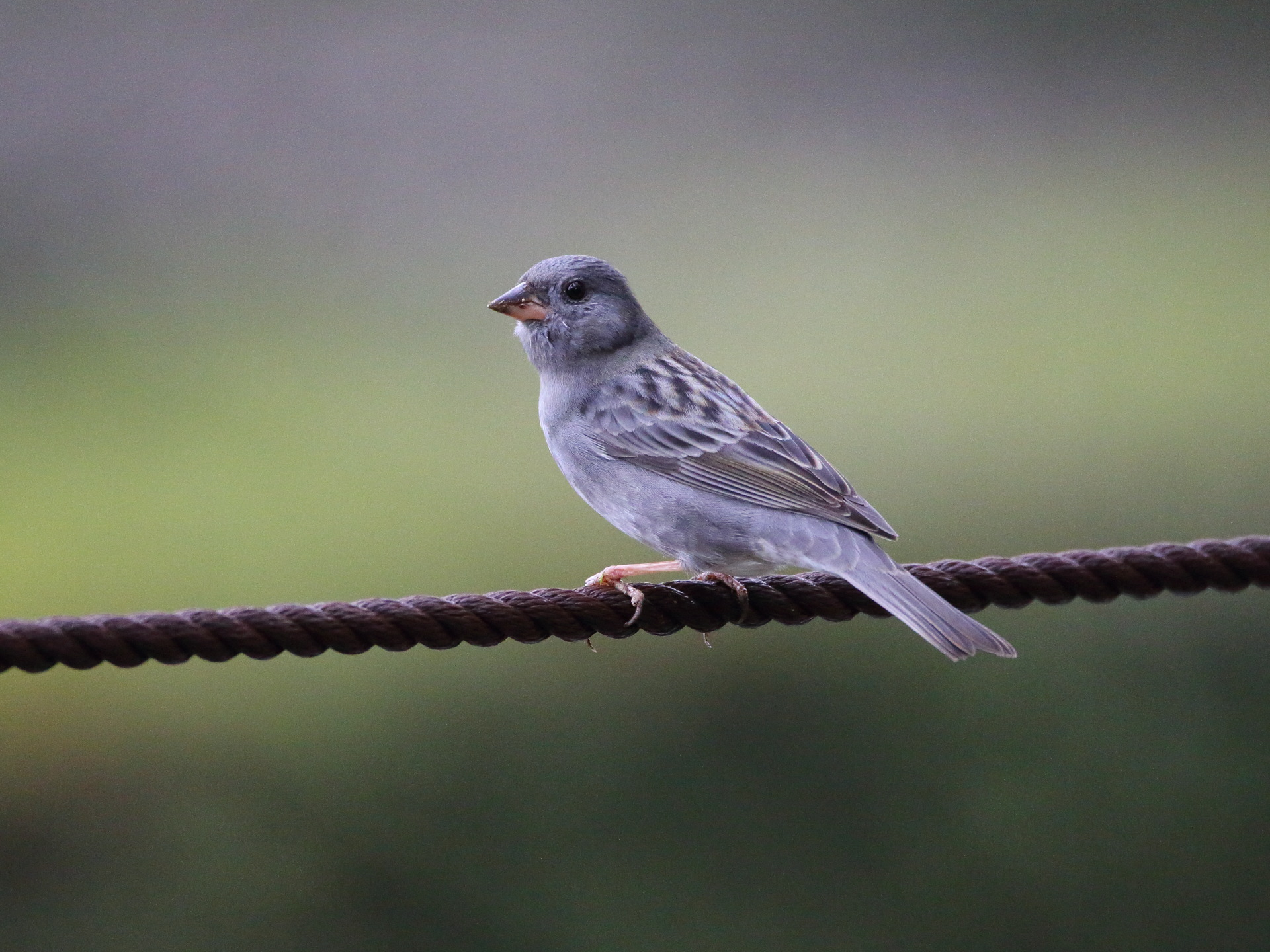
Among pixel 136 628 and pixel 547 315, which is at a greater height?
pixel 547 315

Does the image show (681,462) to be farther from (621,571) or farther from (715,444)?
(621,571)

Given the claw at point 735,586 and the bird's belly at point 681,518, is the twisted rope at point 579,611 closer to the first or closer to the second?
the claw at point 735,586

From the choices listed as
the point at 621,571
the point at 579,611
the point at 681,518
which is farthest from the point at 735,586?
the point at 579,611

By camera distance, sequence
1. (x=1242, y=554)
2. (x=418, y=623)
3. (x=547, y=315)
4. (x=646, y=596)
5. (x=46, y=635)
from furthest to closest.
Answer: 1. (x=547, y=315)
2. (x=646, y=596)
3. (x=1242, y=554)
4. (x=418, y=623)
5. (x=46, y=635)

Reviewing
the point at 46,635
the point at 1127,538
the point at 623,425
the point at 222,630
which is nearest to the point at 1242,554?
the point at 623,425

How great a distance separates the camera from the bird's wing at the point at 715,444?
397 cm

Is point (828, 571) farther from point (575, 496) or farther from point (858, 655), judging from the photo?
point (575, 496)

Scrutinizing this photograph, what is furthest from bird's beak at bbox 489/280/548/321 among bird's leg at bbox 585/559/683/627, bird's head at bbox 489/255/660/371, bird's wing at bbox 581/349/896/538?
bird's leg at bbox 585/559/683/627

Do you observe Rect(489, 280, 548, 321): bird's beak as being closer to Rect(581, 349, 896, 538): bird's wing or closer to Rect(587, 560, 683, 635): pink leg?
Rect(581, 349, 896, 538): bird's wing

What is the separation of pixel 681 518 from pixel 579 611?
1.03 metres

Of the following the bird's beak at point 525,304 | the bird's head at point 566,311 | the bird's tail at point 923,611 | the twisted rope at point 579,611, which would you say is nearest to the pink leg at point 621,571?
the twisted rope at point 579,611

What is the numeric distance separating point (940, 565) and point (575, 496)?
7211 millimetres

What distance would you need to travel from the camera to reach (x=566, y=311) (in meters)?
4.84

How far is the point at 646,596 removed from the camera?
3.58 metres
